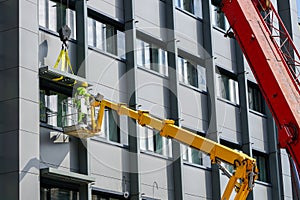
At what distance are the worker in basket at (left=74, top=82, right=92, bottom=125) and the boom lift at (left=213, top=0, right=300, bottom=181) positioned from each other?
6978 mm

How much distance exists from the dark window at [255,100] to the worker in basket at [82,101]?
19.4 metres

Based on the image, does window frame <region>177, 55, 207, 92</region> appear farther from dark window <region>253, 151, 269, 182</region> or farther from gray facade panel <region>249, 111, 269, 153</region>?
dark window <region>253, 151, 269, 182</region>

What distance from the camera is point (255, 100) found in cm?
5306

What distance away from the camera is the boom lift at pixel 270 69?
99.9ft

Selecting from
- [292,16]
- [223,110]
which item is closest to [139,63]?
Answer: [223,110]

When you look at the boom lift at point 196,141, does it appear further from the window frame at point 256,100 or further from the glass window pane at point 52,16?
the window frame at point 256,100

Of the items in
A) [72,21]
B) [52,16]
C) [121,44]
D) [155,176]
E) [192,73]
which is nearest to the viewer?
[52,16]

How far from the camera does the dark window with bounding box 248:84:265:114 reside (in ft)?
172

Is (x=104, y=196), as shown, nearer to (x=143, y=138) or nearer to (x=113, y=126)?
(x=113, y=126)
